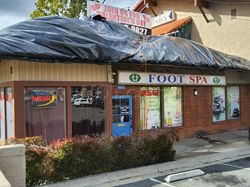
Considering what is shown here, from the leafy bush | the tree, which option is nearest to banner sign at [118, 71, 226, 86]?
the leafy bush

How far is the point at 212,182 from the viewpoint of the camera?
7.82m

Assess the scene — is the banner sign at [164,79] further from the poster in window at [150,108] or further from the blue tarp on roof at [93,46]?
the blue tarp on roof at [93,46]

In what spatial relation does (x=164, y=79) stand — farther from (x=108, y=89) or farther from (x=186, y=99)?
(x=108, y=89)

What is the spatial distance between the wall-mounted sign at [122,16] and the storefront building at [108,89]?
4.66m

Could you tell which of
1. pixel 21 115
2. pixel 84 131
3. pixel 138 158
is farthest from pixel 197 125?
pixel 21 115

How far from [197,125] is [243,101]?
403 centimetres

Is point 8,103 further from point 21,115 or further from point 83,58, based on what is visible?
point 83,58

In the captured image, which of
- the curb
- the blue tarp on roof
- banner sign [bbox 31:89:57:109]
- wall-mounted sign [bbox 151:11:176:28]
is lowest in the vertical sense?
the curb

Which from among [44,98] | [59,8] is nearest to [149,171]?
[44,98]

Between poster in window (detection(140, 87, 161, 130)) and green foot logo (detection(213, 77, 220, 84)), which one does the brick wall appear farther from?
poster in window (detection(140, 87, 161, 130))

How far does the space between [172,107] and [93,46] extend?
4.96m

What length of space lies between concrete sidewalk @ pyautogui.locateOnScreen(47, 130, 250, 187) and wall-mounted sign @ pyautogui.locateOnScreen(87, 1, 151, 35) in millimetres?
7822

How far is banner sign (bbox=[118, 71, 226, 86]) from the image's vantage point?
12.2 m

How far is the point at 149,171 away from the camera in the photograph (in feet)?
27.8
